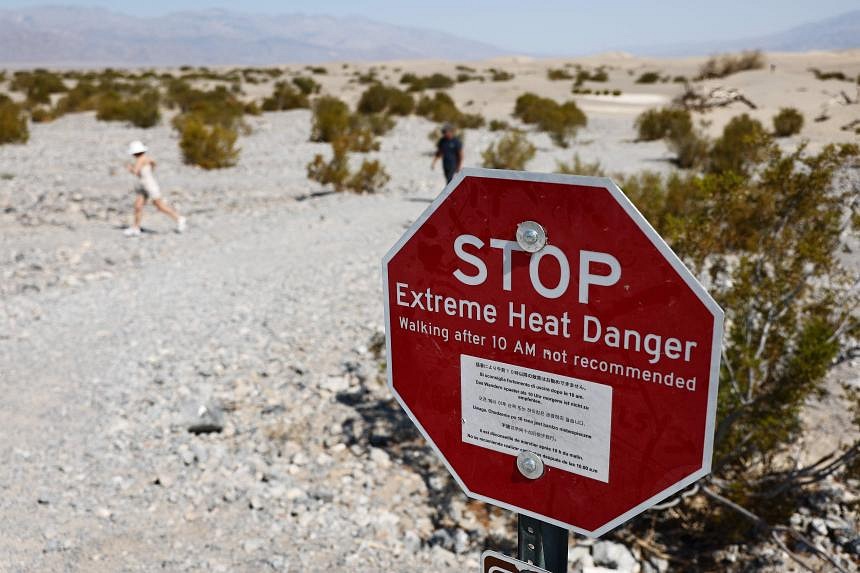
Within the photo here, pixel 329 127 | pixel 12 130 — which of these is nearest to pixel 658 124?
pixel 329 127

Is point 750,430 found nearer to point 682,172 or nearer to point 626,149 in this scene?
point 682,172

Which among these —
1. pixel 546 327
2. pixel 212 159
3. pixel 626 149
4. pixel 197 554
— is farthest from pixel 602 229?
pixel 626 149

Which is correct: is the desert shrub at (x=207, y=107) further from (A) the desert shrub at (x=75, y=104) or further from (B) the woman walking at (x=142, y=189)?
(B) the woman walking at (x=142, y=189)

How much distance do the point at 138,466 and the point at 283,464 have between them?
2.76ft

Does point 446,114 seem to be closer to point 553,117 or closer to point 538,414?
point 553,117

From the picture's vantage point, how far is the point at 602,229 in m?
1.23

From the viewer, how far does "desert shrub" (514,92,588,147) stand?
19766mm

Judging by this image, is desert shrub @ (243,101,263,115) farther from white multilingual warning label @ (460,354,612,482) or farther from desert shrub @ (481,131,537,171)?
white multilingual warning label @ (460,354,612,482)

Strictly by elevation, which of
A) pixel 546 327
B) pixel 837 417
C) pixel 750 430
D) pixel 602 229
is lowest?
pixel 837 417

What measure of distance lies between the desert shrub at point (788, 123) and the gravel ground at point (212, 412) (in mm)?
13625

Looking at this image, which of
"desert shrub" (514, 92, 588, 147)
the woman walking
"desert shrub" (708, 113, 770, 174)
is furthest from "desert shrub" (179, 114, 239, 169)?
"desert shrub" (708, 113, 770, 174)

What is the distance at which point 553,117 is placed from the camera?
835 inches

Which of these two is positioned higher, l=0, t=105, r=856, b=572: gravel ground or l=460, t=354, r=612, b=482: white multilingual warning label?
l=460, t=354, r=612, b=482: white multilingual warning label

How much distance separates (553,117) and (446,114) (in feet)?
13.6
